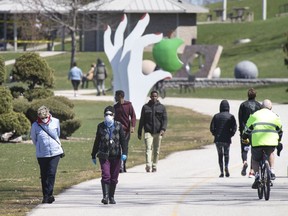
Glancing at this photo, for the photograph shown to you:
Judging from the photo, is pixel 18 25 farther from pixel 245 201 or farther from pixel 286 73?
pixel 245 201

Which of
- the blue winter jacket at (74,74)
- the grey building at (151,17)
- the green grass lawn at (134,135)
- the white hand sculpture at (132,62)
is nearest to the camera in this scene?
the green grass lawn at (134,135)

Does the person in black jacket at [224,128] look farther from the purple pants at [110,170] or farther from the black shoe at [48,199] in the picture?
the black shoe at [48,199]

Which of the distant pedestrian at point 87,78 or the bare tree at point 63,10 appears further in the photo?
the bare tree at point 63,10

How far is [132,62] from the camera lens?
41.5 metres

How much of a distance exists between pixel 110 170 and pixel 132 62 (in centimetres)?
2339

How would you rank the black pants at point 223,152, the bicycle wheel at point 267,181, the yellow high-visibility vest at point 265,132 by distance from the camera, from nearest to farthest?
the bicycle wheel at point 267,181 → the yellow high-visibility vest at point 265,132 → the black pants at point 223,152

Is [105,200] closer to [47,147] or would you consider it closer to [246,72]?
[47,147]

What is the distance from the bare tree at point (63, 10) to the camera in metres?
72.0

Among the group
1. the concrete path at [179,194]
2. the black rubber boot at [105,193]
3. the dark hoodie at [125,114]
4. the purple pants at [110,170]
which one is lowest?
the concrete path at [179,194]

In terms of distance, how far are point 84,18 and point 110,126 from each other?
6144 centimetres

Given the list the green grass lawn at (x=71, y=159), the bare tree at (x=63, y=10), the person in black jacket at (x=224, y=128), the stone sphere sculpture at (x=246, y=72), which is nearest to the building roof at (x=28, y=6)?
the bare tree at (x=63, y=10)

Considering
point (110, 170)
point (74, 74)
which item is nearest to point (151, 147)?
point (110, 170)

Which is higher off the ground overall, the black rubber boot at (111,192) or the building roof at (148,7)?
the building roof at (148,7)

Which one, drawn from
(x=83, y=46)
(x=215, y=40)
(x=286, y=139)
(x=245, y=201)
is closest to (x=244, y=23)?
(x=215, y=40)
